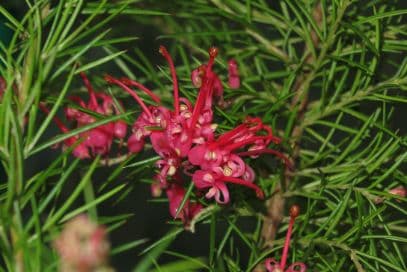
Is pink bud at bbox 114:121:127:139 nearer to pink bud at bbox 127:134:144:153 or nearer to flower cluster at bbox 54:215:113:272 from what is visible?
pink bud at bbox 127:134:144:153

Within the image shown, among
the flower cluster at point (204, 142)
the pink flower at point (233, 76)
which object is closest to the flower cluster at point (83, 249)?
the flower cluster at point (204, 142)

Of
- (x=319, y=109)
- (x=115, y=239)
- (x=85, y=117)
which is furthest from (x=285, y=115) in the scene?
(x=115, y=239)

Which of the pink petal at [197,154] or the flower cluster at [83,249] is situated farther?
the pink petal at [197,154]

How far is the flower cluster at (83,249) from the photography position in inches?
7.1

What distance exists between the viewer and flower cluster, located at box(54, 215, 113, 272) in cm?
18

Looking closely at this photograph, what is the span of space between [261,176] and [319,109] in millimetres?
67

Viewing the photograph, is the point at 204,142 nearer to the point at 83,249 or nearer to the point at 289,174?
the point at 289,174

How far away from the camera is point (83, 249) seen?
0.60ft

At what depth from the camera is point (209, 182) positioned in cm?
43

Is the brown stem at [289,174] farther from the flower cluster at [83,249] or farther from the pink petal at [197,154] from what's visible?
the flower cluster at [83,249]

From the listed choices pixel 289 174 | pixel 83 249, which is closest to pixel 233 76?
pixel 289 174

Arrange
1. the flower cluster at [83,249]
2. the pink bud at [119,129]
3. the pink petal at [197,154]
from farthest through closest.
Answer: the pink bud at [119,129], the pink petal at [197,154], the flower cluster at [83,249]

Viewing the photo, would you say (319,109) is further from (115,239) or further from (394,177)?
(115,239)

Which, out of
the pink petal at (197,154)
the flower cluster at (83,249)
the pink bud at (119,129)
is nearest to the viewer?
the flower cluster at (83,249)
